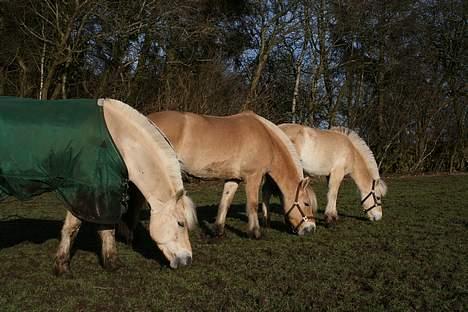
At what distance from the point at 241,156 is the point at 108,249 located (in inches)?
102

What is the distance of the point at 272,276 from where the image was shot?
5.39 metres

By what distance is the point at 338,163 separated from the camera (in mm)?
9625

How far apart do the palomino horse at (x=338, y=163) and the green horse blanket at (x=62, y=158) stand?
210 inches

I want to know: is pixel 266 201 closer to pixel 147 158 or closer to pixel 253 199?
pixel 253 199

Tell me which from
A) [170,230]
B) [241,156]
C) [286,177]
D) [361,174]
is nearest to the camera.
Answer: [170,230]

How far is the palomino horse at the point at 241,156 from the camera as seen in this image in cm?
704

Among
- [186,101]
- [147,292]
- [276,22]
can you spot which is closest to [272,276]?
[147,292]

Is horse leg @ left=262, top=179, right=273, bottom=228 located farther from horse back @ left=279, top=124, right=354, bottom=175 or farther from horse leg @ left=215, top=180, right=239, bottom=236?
horse leg @ left=215, top=180, right=239, bottom=236

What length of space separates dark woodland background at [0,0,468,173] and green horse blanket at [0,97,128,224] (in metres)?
11.0

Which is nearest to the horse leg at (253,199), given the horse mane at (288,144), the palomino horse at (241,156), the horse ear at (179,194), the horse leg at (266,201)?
the palomino horse at (241,156)

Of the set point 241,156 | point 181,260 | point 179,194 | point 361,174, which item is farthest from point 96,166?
point 361,174

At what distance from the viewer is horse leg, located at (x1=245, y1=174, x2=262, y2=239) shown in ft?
24.6

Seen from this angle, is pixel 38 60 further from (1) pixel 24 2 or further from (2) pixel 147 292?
(2) pixel 147 292

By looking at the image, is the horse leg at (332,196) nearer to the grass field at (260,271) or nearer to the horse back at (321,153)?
the horse back at (321,153)
